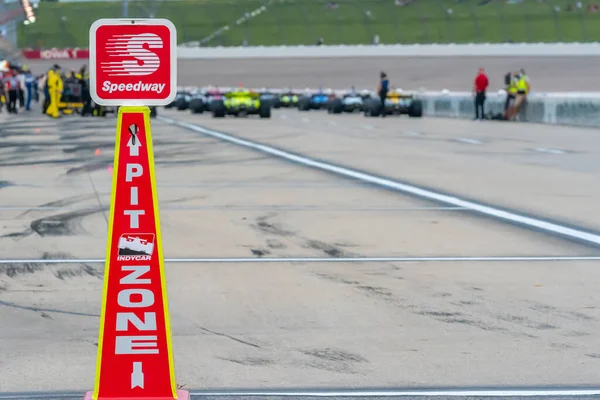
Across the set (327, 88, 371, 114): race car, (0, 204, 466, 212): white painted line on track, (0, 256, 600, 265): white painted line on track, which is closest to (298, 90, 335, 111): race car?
(327, 88, 371, 114): race car

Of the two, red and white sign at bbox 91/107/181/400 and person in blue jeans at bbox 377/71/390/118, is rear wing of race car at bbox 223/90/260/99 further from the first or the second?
red and white sign at bbox 91/107/181/400

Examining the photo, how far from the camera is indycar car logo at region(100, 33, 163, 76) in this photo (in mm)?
5434

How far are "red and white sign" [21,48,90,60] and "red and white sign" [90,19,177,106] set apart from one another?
376 feet

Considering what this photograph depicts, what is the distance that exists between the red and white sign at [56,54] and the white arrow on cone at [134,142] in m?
115

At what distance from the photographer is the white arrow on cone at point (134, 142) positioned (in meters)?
5.53

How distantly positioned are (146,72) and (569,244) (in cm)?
653

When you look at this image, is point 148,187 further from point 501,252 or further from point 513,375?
point 501,252

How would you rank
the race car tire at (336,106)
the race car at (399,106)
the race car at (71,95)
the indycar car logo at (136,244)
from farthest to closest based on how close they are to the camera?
the race car tire at (336,106)
the race car at (399,106)
the race car at (71,95)
the indycar car logo at (136,244)

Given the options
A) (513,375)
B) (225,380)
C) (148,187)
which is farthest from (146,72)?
(513,375)

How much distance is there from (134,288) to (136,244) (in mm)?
179

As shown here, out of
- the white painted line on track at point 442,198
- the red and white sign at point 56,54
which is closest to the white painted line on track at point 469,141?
the white painted line on track at point 442,198

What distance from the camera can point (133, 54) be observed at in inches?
215

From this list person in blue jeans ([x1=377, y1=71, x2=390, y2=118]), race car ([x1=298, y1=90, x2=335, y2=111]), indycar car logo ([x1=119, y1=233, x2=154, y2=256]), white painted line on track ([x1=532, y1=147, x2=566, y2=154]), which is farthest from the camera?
race car ([x1=298, y1=90, x2=335, y2=111])

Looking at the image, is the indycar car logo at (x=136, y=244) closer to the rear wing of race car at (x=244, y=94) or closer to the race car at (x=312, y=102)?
the rear wing of race car at (x=244, y=94)
